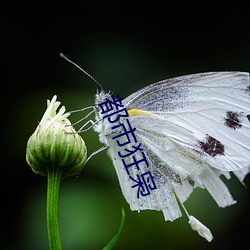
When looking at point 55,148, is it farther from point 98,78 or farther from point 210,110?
point 98,78

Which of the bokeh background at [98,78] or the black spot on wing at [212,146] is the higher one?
the bokeh background at [98,78]

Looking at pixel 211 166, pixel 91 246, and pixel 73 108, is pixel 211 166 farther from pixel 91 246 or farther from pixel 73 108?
pixel 73 108

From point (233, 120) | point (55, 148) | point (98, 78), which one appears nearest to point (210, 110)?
point (233, 120)

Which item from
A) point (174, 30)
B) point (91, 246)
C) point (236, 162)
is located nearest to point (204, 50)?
point (174, 30)

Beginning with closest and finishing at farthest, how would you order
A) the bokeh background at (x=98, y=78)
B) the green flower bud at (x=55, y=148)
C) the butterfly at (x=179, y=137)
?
the green flower bud at (x=55, y=148) → the butterfly at (x=179, y=137) → the bokeh background at (x=98, y=78)

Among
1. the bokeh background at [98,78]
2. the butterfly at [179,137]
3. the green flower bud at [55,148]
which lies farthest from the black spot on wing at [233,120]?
the bokeh background at [98,78]

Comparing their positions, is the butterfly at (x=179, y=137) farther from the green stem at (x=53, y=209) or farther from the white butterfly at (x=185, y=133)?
the green stem at (x=53, y=209)

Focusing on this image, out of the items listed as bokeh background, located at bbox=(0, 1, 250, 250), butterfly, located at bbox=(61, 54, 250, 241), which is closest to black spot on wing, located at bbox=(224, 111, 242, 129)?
butterfly, located at bbox=(61, 54, 250, 241)
